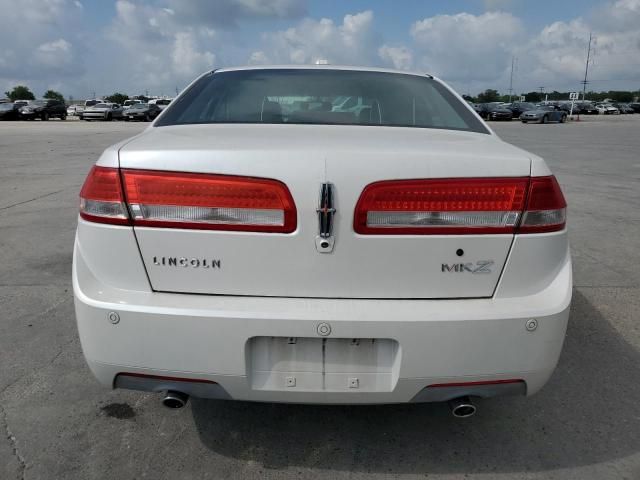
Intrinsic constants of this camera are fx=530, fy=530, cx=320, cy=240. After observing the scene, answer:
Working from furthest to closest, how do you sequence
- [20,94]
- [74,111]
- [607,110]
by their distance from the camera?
[20,94] → [607,110] → [74,111]

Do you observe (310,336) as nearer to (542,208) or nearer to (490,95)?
(542,208)

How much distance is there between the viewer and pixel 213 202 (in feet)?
5.95

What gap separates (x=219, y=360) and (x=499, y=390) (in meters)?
1.03

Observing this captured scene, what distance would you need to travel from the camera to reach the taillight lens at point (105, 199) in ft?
6.12

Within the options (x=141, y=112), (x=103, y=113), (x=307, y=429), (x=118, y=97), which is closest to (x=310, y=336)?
(x=307, y=429)

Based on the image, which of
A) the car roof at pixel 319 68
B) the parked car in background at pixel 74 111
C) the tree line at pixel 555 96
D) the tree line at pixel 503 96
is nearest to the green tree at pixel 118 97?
the tree line at pixel 503 96

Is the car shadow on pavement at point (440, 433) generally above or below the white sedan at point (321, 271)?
below

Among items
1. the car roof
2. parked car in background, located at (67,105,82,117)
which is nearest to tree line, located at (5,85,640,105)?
parked car in background, located at (67,105,82,117)

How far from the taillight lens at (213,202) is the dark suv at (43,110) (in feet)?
150

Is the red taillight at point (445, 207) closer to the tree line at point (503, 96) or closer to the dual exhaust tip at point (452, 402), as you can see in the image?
the dual exhaust tip at point (452, 402)

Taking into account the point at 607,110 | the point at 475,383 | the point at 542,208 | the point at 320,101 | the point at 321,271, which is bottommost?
the point at 607,110

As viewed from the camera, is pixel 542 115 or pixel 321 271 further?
pixel 542 115

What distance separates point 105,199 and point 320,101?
4.37 ft

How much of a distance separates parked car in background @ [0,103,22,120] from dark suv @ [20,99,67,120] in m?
0.38
